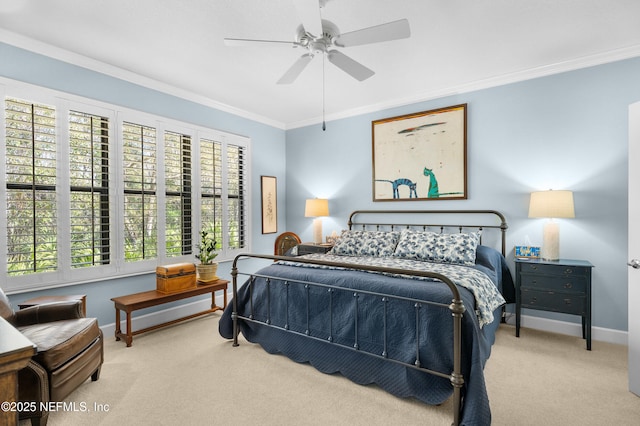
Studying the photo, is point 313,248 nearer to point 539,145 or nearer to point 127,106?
point 127,106

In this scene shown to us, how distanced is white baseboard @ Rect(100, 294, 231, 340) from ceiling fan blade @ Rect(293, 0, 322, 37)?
134 inches

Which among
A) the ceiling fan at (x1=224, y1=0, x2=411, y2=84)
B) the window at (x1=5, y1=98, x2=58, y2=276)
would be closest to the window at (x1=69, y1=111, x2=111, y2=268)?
the window at (x1=5, y1=98, x2=58, y2=276)

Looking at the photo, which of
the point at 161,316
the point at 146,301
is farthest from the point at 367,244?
the point at 161,316

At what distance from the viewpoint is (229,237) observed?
474 cm

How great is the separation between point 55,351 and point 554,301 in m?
4.06

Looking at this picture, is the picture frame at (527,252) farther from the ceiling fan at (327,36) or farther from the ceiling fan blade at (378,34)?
the ceiling fan blade at (378,34)

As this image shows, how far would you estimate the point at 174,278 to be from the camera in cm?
357

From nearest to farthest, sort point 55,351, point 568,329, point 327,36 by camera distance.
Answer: point 55,351 → point 327,36 → point 568,329

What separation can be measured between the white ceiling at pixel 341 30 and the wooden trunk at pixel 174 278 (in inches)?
84.5

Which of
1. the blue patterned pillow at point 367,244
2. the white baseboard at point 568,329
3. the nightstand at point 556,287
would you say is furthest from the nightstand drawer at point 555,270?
the blue patterned pillow at point 367,244

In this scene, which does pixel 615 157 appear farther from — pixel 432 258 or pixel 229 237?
pixel 229 237

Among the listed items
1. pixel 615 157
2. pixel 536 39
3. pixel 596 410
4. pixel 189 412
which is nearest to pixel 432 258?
pixel 596 410

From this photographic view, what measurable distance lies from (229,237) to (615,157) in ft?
15.0

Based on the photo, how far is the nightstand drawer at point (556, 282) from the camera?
10.1 ft
